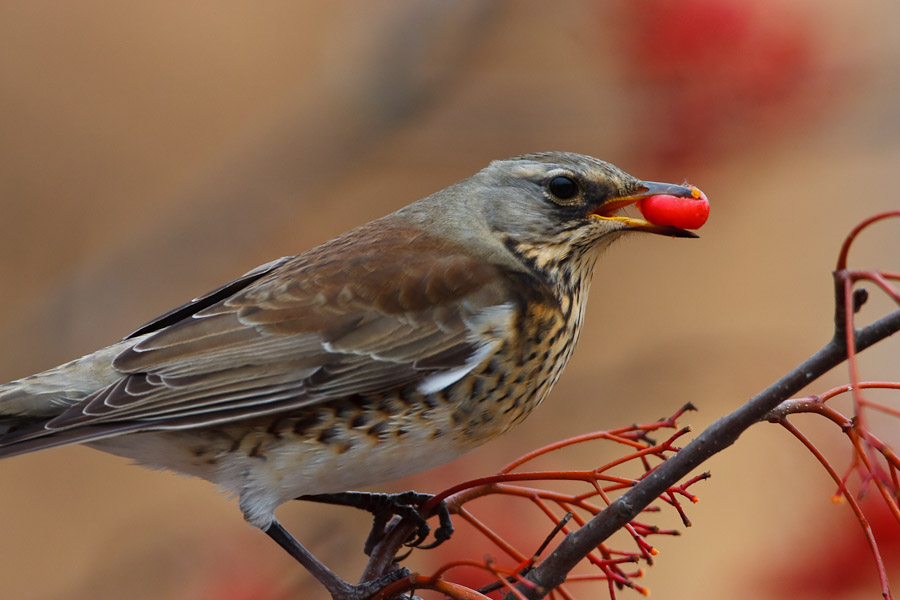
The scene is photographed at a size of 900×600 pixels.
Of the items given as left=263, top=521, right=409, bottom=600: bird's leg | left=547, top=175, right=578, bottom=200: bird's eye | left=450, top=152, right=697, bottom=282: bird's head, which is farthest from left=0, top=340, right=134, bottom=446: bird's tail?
left=547, top=175, right=578, bottom=200: bird's eye

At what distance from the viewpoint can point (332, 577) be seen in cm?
279

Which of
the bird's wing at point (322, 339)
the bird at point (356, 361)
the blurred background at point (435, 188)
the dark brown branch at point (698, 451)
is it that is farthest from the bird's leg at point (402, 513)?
the dark brown branch at point (698, 451)

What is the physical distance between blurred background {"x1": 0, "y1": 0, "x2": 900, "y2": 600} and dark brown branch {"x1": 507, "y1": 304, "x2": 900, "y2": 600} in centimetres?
146

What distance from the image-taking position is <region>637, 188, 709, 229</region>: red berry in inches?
114

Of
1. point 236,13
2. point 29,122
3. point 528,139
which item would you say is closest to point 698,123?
point 528,139

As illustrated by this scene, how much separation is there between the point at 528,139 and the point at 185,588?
84.7 inches

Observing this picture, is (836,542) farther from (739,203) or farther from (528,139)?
(739,203)

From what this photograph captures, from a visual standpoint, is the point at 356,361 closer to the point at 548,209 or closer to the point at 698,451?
the point at 548,209

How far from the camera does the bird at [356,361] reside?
9.45ft

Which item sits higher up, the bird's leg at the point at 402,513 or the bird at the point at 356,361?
the bird at the point at 356,361

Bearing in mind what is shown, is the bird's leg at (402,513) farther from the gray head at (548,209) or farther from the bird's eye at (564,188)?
the bird's eye at (564,188)

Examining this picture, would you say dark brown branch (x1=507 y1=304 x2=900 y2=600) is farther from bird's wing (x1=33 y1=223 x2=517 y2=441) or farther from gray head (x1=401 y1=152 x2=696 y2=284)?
gray head (x1=401 y1=152 x2=696 y2=284)

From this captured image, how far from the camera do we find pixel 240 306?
3.21 meters

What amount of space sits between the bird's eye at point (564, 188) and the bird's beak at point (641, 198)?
0.08 metres
